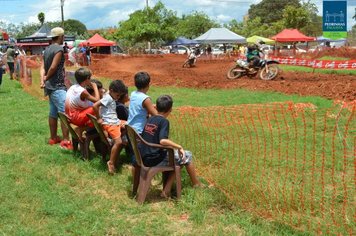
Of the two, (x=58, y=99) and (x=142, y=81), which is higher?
(x=142, y=81)

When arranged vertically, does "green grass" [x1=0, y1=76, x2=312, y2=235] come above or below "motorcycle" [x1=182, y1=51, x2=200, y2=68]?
below

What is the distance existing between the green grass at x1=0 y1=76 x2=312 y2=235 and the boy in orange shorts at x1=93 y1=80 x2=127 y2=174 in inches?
12.2

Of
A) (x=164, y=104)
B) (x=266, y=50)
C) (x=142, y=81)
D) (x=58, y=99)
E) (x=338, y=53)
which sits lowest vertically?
(x=58, y=99)

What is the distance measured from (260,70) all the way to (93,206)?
1382cm

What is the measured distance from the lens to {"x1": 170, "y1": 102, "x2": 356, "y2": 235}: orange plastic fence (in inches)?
171

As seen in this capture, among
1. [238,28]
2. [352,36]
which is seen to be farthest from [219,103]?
[238,28]

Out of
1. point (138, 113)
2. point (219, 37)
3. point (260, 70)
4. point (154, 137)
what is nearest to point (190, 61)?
point (260, 70)

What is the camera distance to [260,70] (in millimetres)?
17578

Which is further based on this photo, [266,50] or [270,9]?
[270,9]

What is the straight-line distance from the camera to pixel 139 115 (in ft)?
17.2

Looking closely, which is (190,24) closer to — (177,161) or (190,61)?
(190,61)

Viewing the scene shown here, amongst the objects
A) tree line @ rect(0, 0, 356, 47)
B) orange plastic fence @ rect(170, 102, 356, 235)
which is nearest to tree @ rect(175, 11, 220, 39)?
tree line @ rect(0, 0, 356, 47)

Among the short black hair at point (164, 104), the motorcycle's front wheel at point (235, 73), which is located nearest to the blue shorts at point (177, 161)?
the short black hair at point (164, 104)

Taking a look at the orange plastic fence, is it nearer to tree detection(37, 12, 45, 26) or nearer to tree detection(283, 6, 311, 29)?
tree detection(283, 6, 311, 29)
